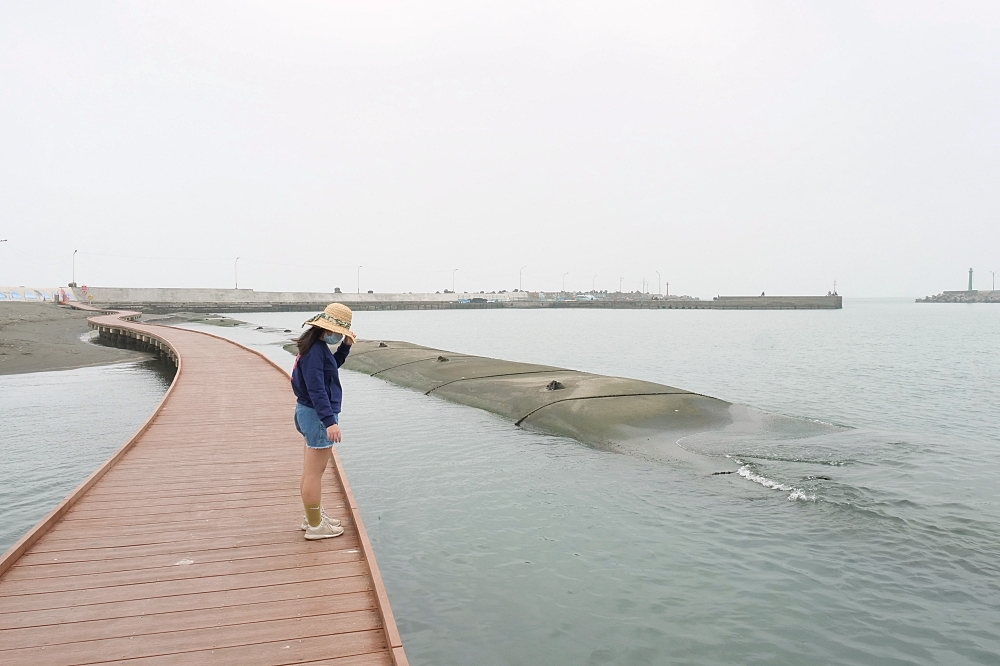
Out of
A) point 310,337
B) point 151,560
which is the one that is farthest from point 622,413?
point 151,560

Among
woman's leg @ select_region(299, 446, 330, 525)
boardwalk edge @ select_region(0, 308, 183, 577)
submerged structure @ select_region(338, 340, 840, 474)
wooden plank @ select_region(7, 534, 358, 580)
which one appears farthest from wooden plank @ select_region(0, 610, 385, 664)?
submerged structure @ select_region(338, 340, 840, 474)

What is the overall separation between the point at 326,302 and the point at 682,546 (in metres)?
152

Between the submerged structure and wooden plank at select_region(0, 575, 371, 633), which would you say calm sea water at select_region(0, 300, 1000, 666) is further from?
wooden plank at select_region(0, 575, 371, 633)

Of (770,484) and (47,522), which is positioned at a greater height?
(47,522)

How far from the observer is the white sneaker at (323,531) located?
6426mm

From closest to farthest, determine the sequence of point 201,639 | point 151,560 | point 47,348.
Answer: point 201,639
point 151,560
point 47,348

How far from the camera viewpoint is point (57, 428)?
15.0m

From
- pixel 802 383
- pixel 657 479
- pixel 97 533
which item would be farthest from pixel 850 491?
pixel 802 383

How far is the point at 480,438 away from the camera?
14.7 meters

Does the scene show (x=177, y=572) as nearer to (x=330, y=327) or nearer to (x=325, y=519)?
(x=325, y=519)

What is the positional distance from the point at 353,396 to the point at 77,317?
178 ft

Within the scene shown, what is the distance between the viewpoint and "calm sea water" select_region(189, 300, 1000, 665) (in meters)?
6.21

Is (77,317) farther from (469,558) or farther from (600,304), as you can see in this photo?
(600,304)

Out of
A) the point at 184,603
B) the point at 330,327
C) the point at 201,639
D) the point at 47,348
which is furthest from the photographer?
the point at 47,348
